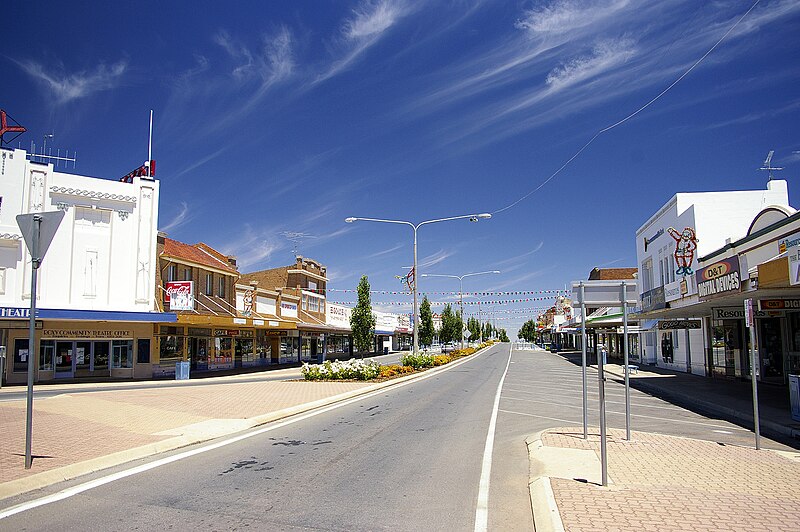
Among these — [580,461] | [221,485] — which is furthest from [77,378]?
[580,461]

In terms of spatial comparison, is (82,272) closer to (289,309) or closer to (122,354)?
(122,354)

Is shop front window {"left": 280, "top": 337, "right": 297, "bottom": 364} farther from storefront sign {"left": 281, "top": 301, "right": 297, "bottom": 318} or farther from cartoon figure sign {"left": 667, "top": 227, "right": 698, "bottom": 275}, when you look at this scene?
cartoon figure sign {"left": 667, "top": 227, "right": 698, "bottom": 275}

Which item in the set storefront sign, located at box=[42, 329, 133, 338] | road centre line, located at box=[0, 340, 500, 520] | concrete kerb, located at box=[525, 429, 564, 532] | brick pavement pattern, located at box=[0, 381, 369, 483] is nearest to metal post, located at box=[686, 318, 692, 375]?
brick pavement pattern, located at box=[0, 381, 369, 483]

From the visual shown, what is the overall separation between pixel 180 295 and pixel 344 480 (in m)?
26.1

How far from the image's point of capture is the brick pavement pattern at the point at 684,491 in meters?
6.12

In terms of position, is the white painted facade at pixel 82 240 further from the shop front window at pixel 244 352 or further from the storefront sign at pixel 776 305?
A: the storefront sign at pixel 776 305

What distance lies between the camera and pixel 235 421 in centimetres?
1336

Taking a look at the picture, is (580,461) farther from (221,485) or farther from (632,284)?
(221,485)

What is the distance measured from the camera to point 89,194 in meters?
29.5

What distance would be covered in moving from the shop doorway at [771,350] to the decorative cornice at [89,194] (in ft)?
97.2

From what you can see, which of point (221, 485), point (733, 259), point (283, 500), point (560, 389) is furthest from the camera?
point (560, 389)

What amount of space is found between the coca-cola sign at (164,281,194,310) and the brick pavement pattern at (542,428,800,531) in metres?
25.3

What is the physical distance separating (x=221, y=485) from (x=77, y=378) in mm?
25003

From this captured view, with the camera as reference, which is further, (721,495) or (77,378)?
(77,378)
